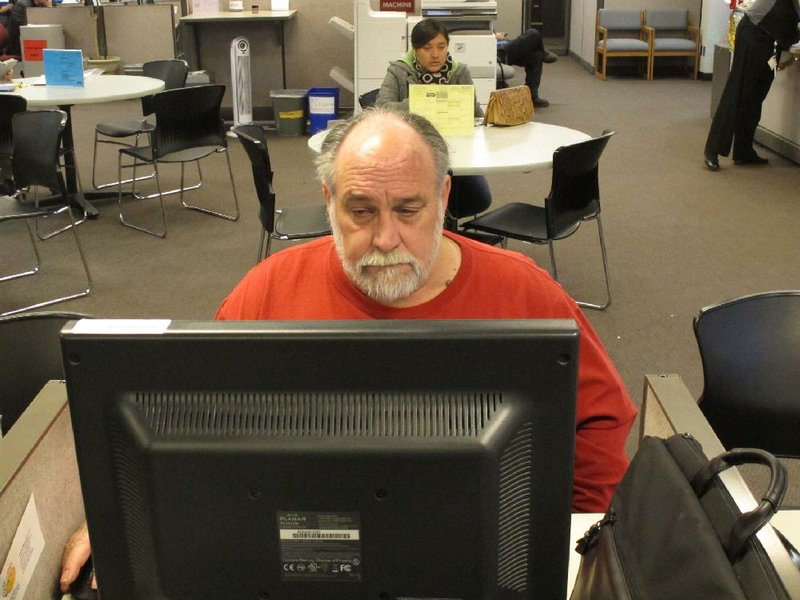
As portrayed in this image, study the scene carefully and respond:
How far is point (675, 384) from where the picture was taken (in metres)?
1.52

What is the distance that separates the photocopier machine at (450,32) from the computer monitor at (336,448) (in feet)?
20.0

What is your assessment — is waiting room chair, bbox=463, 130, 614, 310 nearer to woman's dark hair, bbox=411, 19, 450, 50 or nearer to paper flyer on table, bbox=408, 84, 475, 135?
paper flyer on table, bbox=408, 84, 475, 135

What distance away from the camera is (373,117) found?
1.59 metres

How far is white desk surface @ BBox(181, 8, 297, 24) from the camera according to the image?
7.68m

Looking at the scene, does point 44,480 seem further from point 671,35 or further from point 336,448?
point 671,35

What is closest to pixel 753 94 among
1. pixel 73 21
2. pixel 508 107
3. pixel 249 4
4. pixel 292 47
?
pixel 508 107

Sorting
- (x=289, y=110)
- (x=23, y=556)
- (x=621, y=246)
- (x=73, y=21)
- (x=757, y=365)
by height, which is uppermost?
(x=73, y=21)

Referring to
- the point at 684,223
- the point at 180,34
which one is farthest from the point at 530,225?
the point at 180,34

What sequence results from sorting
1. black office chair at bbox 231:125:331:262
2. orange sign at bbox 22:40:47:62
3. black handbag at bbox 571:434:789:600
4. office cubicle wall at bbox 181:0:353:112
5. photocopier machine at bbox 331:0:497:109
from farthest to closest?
office cubicle wall at bbox 181:0:353:112
orange sign at bbox 22:40:47:62
photocopier machine at bbox 331:0:497:109
black office chair at bbox 231:125:331:262
black handbag at bbox 571:434:789:600

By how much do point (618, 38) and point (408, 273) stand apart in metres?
10.2

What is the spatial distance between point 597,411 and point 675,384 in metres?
0.14

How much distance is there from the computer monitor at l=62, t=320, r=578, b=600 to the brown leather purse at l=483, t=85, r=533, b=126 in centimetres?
357

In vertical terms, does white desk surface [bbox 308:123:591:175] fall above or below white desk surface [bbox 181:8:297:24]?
below

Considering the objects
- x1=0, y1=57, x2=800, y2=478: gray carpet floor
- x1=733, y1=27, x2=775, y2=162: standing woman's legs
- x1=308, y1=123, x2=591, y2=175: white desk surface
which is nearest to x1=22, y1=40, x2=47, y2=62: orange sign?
x1=0, y1=57, x2=800, y2=478: gray carpet floor
